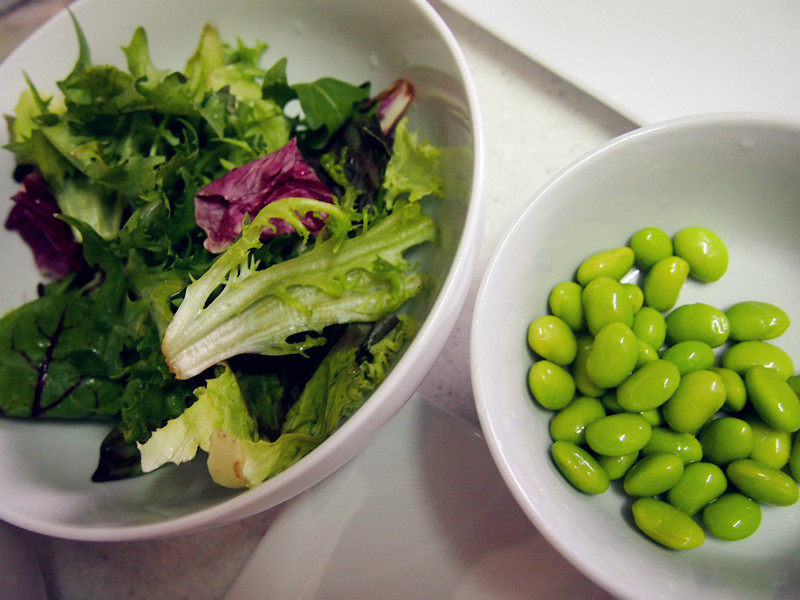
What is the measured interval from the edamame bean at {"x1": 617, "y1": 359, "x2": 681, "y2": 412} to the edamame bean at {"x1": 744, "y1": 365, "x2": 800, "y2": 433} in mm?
103

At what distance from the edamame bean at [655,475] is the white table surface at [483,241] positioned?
0.29m

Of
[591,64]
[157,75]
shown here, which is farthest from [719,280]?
[157,75]

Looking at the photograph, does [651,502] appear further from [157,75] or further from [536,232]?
[157,75]

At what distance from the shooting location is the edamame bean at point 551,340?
30.5 inches

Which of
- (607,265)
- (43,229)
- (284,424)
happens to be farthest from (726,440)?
(43,229)

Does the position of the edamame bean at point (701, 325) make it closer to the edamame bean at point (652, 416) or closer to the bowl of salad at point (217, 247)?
the edamame bean at point (652, 416)

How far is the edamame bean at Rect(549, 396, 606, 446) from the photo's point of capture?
75cm

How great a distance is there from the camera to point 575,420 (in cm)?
75

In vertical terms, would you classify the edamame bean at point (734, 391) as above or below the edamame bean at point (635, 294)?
below

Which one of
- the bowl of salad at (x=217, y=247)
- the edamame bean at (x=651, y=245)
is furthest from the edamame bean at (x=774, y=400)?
the bowl of salad at (x=217, y=247)

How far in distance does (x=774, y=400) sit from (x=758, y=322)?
5.1 inches

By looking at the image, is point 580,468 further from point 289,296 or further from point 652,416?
point 289,296

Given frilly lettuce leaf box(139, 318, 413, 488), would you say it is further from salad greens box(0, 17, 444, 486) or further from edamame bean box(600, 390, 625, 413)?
edamame bean box(600, 390, 625, 413)

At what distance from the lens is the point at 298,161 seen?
0.85 m
